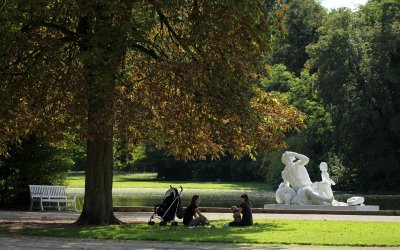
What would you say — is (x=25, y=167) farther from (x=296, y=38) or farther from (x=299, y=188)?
(x=296, y=38)

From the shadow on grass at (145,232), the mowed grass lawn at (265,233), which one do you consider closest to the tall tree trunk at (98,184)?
the shadow on grass at (145,232)

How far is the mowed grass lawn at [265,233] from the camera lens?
18.6 m

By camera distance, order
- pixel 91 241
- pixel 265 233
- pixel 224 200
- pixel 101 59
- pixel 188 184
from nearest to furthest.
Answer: pixel 91 241
pixel 265 233
pixel 101 59
pixel 224 200
pixel 188 184

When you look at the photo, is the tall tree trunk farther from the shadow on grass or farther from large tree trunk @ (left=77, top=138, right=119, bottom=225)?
the shadow on grass

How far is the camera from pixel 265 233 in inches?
806

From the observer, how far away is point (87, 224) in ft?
78.2

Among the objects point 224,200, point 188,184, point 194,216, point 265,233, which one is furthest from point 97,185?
point 188,184

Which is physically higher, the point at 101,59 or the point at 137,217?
the point at 101,59

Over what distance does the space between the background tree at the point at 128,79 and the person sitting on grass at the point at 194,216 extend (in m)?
1.83

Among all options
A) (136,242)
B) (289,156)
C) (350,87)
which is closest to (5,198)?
(289,156)

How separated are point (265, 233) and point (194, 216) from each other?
138 inches

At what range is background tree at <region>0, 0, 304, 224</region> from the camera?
21453 millimetres

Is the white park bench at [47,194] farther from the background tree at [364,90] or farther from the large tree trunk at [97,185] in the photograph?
the background tree at [364,90]

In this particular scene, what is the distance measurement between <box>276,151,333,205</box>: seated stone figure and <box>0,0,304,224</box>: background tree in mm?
6405
